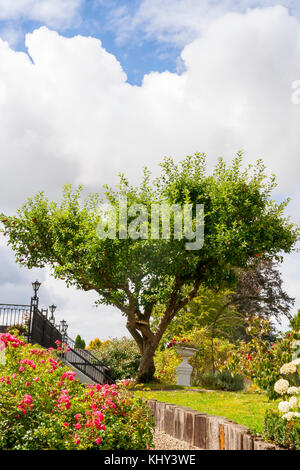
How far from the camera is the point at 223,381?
1483 cm

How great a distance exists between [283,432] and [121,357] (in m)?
13.9

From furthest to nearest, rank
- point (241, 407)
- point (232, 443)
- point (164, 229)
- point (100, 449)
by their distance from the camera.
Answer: point (164, 229) → point (241, 407) → point (232, 443) → point (100, 449)

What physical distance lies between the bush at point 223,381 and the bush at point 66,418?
986 centimetres

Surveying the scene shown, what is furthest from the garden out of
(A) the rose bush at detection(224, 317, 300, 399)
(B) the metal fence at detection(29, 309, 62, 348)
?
(B) the metal fence at detection(29, 309, 62, 348)

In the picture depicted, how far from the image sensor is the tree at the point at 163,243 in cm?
1424

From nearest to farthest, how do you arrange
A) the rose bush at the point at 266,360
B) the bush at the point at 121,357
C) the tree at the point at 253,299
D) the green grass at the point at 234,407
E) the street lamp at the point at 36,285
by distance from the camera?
the green grass at the point at 234,407 → the rose bush at the point at 266,360 → the bush at the point at 121,357 → the street lamp at the point at 36,285 → the tree at the point at 253,299

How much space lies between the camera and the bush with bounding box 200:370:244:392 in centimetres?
1462

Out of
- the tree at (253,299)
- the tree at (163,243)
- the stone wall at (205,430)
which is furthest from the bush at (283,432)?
the tree at (253,299)

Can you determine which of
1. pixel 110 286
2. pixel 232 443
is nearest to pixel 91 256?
pixel 110 286

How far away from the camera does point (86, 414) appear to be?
488 cm

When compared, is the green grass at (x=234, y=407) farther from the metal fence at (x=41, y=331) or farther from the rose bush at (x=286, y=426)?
the metal fence at (x=41, y=331)

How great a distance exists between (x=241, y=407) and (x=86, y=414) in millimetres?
4822

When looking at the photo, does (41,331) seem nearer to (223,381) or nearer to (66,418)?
(223,381)
